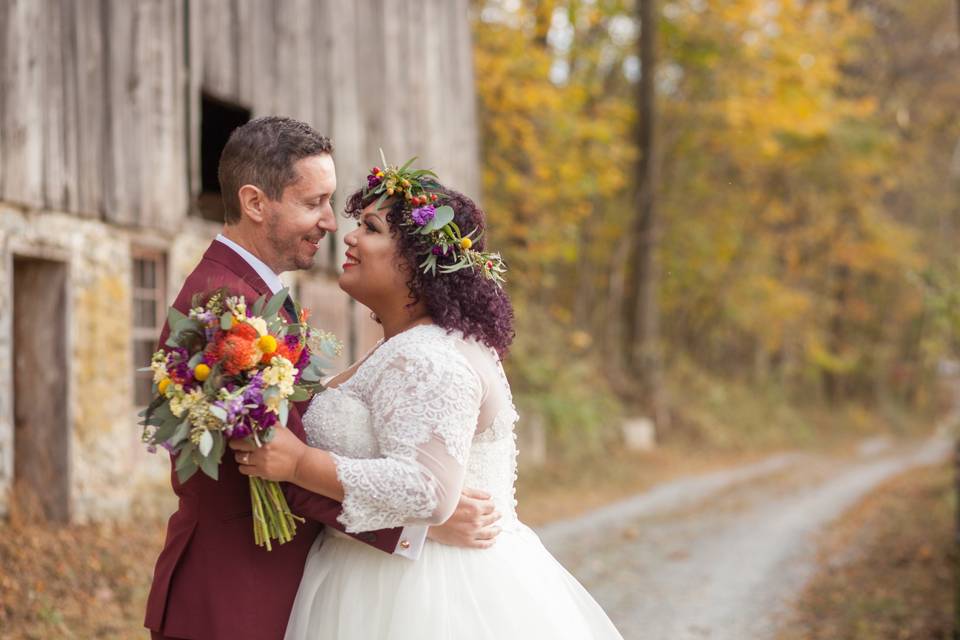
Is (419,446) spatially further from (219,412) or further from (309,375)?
(219,412)

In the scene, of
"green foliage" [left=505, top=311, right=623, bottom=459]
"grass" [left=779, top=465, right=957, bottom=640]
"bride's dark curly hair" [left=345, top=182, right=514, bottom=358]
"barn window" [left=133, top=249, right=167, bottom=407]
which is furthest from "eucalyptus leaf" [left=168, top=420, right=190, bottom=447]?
"green foliage" [left=505, top=311, right=623, bottom=459]

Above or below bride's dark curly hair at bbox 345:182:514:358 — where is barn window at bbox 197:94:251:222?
above

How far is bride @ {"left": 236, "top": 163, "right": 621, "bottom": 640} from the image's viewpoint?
9.21 feet

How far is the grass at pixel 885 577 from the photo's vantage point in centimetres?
785

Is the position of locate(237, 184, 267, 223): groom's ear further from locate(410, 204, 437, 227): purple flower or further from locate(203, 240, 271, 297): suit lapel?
locate(410, 204, 437, 227): purple flower

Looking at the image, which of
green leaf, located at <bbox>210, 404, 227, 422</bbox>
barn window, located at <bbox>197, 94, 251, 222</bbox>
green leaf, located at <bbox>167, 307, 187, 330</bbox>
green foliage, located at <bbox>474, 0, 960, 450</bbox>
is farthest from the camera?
green foliage, located at <bbox>474, 0, 960, 450</bbox>

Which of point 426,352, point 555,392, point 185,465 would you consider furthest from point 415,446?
point 555,392

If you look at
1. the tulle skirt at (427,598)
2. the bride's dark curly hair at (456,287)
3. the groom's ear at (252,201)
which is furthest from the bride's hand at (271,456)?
the groom's ear at (252,201)

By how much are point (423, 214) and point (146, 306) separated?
7044 mm

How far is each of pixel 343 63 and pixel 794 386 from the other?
23.3 metres

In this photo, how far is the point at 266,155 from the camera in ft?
10.2

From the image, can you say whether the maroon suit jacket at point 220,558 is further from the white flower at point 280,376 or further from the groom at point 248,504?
the white flower at point 280,376

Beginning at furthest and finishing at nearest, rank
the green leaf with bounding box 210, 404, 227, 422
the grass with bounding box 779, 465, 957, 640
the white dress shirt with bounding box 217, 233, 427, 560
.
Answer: the grass with bounding box 779, 465, 957, 640 → the white dress shirt with bounding box 217, 233, 427, 560 → the green leaf with bounding box 210, 404, 227, 422

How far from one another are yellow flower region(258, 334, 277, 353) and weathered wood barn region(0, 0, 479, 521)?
209 inches
